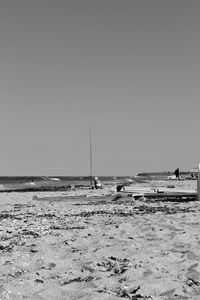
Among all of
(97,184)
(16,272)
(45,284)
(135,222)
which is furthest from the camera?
(97,184)

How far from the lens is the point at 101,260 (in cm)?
702

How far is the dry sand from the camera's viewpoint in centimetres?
543

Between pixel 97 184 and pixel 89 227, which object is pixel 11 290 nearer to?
pixel 89 227

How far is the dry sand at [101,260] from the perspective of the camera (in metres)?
5.43

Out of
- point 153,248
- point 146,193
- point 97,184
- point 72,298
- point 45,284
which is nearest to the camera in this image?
point 72,298

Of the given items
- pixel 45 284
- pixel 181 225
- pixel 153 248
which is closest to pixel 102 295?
pixel 45 284

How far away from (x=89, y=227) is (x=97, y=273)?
4081 mm

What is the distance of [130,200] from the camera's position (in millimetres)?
20234

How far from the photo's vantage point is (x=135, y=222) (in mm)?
11227

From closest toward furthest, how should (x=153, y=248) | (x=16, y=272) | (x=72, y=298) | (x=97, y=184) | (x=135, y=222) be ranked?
1. (x=72, y=298)
2. (x=16, y=272)
3. (x=153, y=248)
4. (x=135, y=222)
5. (x=97, y=184)

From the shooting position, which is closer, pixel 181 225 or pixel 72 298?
pixel 72 298

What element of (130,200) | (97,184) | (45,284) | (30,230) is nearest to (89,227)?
(30,230)

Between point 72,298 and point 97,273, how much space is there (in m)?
1.12

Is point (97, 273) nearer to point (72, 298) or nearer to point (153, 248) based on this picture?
Answer: point (72, 298)
